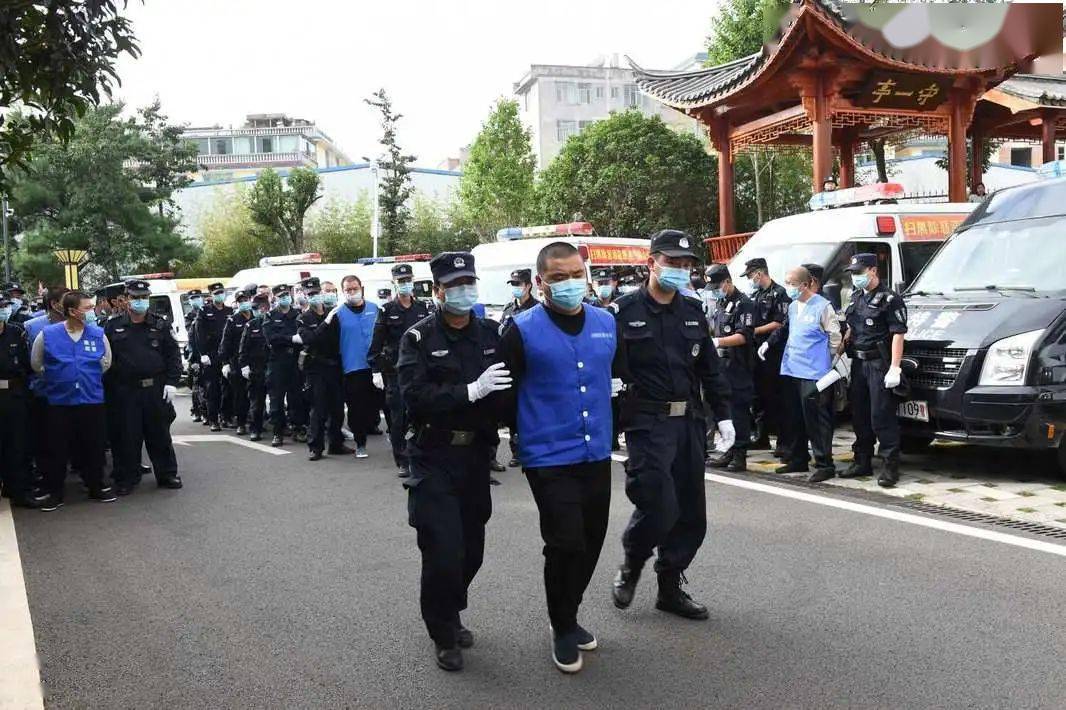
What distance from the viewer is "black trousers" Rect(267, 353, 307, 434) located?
39.4 ft

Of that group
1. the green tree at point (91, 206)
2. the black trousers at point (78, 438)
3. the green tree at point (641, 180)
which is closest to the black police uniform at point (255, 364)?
the black trousers at point (78, 438)

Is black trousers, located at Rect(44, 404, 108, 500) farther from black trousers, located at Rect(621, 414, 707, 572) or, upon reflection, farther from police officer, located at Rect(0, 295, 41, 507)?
black trousers, located at Rect(621, 414, 707, 572)

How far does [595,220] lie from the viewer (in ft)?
96.6

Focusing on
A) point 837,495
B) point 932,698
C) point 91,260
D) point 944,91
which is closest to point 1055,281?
point 837,495

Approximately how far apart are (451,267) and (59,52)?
208cm

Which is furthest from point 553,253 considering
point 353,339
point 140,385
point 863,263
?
point 353,339

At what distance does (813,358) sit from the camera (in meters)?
8.32

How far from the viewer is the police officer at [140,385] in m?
8.93

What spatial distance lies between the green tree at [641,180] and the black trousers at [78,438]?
2089cm

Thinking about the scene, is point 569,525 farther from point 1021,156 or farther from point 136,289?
point 1021,156

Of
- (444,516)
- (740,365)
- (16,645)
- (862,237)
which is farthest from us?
(862,237)

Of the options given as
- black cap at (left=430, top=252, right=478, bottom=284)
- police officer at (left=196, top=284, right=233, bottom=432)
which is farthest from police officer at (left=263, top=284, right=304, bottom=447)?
black cap at (left=430, top=252, right=478, bottom=284)

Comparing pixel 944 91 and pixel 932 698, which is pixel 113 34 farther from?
pixel 944 91

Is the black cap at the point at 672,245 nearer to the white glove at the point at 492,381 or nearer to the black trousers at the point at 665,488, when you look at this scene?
the black trousers at the point at 665,488
